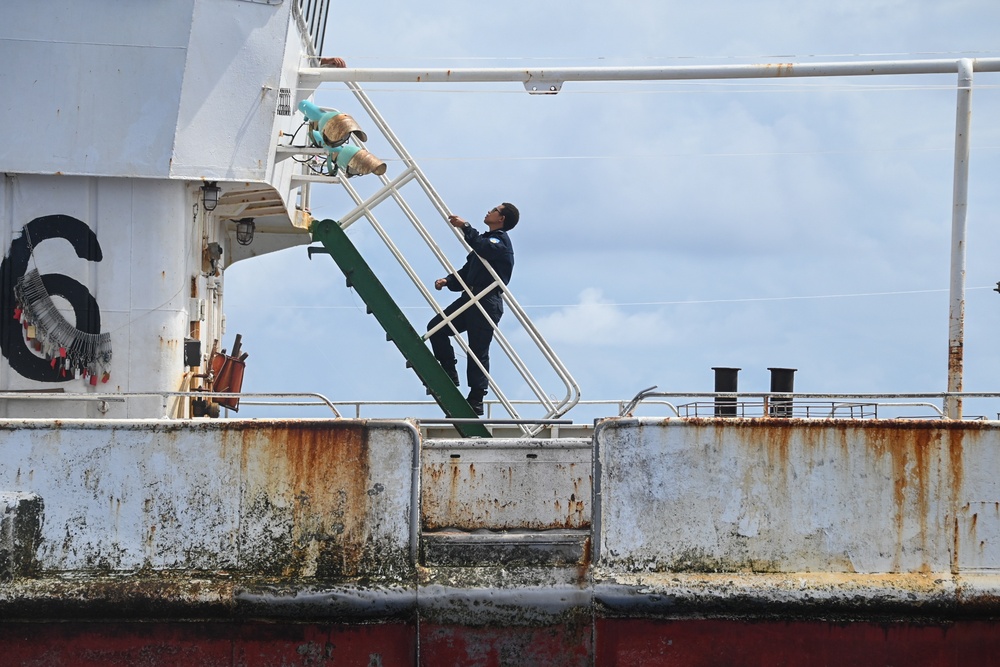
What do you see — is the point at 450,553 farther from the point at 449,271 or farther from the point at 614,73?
the point at 614,73

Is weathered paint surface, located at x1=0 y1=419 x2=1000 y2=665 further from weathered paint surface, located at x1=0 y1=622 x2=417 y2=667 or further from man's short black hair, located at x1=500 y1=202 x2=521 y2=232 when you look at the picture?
man's short black hair, located at x1=500 y1=202 x2=521 y2=232

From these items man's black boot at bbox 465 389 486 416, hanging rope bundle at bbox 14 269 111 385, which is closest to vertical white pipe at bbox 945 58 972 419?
man's black boot at bbox 465 389 486 416

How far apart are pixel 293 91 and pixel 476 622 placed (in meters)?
4.74

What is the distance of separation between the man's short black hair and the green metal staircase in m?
1.09

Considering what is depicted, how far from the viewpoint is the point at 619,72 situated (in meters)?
9.38

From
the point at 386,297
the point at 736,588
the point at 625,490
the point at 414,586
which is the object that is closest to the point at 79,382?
the point at 386,297

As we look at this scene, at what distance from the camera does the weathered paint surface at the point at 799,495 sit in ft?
21.8

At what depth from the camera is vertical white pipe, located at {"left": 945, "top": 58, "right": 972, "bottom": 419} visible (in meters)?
8.53

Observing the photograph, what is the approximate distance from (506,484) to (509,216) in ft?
8.48

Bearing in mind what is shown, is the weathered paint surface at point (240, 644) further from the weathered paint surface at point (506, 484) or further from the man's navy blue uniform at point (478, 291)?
the man's navy blue uniform at point (478, 291)

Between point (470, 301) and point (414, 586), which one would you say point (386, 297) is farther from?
point (414, 586)

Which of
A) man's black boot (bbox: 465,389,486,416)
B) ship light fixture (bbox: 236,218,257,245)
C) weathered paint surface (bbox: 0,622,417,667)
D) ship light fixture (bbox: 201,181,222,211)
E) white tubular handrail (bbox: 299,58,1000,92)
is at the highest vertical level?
white tubular handrail (bbox: 299,58,1000,92)

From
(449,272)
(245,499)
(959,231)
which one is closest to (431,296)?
(449,272)

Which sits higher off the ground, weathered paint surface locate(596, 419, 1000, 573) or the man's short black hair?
the man's short black hair
